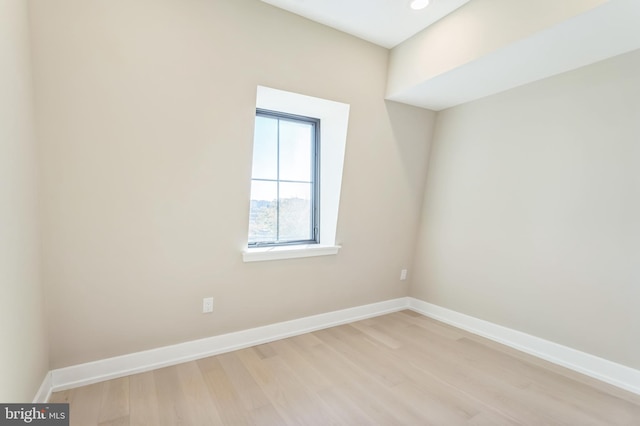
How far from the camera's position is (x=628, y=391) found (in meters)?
1.86

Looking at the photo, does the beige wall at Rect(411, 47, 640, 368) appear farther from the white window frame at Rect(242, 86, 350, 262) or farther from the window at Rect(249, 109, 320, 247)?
the window at Rect(249, 109, 320, 247)

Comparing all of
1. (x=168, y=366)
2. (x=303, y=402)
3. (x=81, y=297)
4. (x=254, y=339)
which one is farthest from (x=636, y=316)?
(x=81, y=297)

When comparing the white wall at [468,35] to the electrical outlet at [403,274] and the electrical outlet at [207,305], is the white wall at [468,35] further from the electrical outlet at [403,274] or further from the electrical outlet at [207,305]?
the electrical outlet at [207,305]

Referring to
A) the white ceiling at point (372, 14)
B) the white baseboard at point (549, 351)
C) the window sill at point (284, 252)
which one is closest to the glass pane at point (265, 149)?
the window sill at point (284, 252)

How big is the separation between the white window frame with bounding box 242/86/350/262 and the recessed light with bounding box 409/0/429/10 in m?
0.82

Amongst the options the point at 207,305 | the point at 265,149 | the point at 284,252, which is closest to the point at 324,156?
the point at 265,149

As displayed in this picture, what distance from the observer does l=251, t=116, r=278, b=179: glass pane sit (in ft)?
8.39

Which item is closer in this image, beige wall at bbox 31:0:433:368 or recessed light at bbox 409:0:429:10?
beige wall at bbox 31:0:433:368

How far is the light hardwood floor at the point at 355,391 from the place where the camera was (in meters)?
1.55

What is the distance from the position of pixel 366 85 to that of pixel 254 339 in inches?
93.7

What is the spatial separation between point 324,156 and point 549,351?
2.48 meters

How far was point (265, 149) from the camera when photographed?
2.60 metres

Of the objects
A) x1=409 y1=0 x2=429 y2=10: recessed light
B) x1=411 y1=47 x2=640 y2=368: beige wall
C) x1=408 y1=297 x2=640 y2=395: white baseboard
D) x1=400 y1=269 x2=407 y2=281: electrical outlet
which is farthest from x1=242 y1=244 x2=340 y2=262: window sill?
x1=409 y1=0 x2=429 y2=10: recessed light

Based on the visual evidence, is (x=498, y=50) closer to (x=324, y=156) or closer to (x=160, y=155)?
(x=324, y=156)
